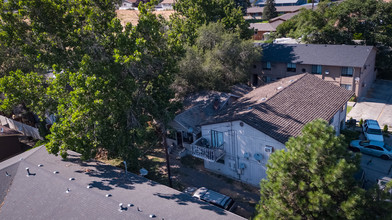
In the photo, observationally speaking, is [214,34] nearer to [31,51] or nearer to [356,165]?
[31,51]

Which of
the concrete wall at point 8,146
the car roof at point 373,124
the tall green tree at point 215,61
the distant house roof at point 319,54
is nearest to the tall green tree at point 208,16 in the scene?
the tall green tree at point 215,61

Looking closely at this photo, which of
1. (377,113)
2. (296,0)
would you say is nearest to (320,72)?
(377,113)

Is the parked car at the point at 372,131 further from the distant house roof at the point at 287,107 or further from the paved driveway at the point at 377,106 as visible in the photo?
the distant house roof at the point at 287,107

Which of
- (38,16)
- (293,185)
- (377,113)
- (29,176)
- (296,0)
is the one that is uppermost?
(296,0)

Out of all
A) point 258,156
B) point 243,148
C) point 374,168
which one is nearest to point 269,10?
point 374,168

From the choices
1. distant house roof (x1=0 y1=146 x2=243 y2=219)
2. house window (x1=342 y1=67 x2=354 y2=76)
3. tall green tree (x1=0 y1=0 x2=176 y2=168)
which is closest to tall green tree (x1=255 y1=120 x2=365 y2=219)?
distant house roof (x1=0 y1=146 x2=243 y2=219)

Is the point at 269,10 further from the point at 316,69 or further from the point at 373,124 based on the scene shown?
the point at 373,124
